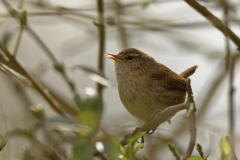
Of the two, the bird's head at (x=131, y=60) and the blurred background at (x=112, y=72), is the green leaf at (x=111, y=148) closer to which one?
the blurred background at (x=112, y=72)

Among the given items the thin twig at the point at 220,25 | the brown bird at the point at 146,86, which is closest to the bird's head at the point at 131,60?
the brown bird at the point at 146,86

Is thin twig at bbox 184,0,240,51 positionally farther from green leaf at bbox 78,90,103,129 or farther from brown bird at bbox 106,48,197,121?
green leaf at bbox 78,90,103,129

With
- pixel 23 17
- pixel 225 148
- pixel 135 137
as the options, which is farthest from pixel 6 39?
pixel 225 148

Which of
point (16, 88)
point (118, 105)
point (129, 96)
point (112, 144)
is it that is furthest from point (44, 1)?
point (112, 144)

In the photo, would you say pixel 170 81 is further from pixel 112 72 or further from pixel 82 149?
pixel 82 149

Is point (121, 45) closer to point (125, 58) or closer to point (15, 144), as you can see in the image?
point (125, 58)

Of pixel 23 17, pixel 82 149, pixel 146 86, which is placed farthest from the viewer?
pixel 146 86
